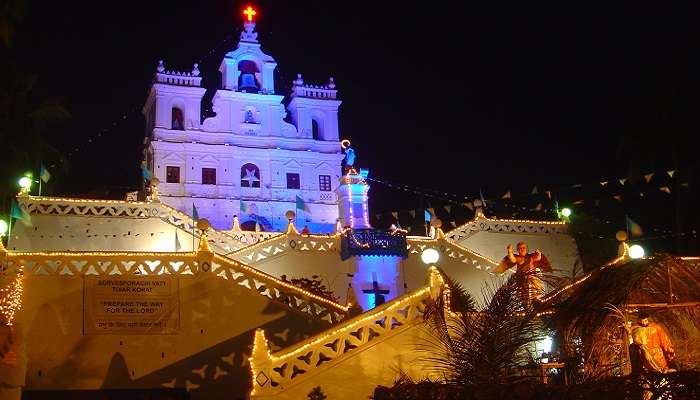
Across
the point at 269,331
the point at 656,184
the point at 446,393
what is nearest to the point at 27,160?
the point at 269,331

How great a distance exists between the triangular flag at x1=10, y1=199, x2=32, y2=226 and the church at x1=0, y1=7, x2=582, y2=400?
0.41m

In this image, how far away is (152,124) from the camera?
44.5 meters

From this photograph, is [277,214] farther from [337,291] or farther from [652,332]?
[652,332]

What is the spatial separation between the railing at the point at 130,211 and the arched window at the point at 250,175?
45.7 feet

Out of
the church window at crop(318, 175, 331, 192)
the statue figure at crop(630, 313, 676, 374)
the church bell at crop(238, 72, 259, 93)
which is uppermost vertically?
the church bell at crop(238, 72, 259, 93)

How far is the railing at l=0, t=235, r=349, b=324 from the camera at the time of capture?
1878cm

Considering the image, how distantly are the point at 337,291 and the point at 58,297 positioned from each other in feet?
38.1

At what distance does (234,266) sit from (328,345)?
4423mm

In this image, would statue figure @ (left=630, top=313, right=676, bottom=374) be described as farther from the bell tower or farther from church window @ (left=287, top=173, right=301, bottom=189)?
the bell tower

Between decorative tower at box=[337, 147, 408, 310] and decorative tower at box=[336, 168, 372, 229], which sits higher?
decorative tower at box=[336, 168, 372, 229]

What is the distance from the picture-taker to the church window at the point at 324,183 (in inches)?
1793

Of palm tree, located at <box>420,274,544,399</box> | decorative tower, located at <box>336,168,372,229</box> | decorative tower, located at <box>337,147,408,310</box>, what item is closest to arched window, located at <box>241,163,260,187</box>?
decorative tower, located at <box>336,168,372,229</box>

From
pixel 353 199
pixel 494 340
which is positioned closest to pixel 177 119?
pixel 353 199

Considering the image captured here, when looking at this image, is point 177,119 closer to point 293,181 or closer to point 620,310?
point 293,181
